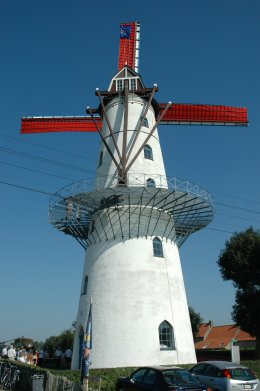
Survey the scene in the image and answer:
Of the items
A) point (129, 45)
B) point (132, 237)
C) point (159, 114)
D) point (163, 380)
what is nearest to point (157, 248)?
point (132, 237)

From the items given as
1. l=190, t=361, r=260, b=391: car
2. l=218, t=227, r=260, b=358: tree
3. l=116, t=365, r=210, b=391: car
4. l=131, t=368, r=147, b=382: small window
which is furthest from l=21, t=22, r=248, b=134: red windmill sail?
l=116, t=365, r=210, b=391: car

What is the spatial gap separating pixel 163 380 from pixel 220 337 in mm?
51135

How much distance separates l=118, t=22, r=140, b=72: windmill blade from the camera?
106 ft

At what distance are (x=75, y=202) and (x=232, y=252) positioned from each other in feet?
52.4

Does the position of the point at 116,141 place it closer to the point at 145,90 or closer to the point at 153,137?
the point at 153,137

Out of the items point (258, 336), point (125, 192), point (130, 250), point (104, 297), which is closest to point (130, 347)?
point (104, 297)

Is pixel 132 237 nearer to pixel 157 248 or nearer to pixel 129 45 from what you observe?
pixel 157 248

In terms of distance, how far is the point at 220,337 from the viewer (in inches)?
2378

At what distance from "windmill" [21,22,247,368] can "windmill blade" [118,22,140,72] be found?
148 inches

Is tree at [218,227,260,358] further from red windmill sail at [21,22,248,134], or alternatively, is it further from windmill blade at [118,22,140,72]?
windmill blade at [118,22,140,72]

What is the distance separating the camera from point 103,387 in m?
16.5

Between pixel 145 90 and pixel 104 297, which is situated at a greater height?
pixel 145 90

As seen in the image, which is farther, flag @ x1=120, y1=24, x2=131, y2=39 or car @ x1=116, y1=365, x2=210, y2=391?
flag @ x1=120, y1=24, x2=131, y2=39

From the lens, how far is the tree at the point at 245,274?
3309 cm
